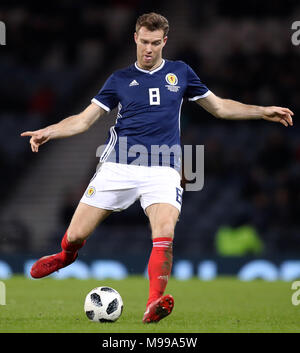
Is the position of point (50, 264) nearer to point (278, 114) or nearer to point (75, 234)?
point (75, 234)

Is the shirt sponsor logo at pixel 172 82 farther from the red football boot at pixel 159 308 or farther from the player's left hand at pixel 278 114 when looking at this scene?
the red football boot at pixel 159 308

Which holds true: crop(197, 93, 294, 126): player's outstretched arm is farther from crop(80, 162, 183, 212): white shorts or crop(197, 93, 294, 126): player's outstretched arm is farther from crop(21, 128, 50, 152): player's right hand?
crop(21, 128, 50, 152): player's right hand

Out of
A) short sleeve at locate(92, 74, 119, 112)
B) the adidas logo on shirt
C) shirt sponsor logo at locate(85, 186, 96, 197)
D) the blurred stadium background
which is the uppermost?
the adidas logo on shirt

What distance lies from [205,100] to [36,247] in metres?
9.22

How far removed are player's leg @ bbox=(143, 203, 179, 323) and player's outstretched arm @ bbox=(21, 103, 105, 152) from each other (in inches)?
36.4

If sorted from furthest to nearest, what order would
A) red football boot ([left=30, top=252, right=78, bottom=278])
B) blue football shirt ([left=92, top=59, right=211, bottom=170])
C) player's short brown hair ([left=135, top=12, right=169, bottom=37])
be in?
red football boot ([left=30, top=252, right=78, bottom=278]) → blue football shirt ([left=92, top=59, right=211, bottom=170]) → player's short brown hair ([left=135, top=12, right=169, bottom=37])

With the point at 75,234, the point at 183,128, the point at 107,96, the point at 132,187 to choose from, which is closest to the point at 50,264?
the point at 75,234

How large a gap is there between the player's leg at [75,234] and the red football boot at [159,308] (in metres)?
1.08

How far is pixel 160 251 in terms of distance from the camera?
6.97m

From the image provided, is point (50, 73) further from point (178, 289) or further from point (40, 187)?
point (178, 289)

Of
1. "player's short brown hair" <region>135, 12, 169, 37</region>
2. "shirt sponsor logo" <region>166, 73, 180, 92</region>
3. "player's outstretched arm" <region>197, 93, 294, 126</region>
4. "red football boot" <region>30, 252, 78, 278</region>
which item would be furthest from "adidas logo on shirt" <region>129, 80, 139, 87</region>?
"red football boot" <region>30, 252, 78, 278</region>

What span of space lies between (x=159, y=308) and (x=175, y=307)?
85.7 inches

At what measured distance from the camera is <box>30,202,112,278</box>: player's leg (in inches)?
293

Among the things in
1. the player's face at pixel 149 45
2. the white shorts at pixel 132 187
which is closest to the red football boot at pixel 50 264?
the white shorts at pixel 132 187
